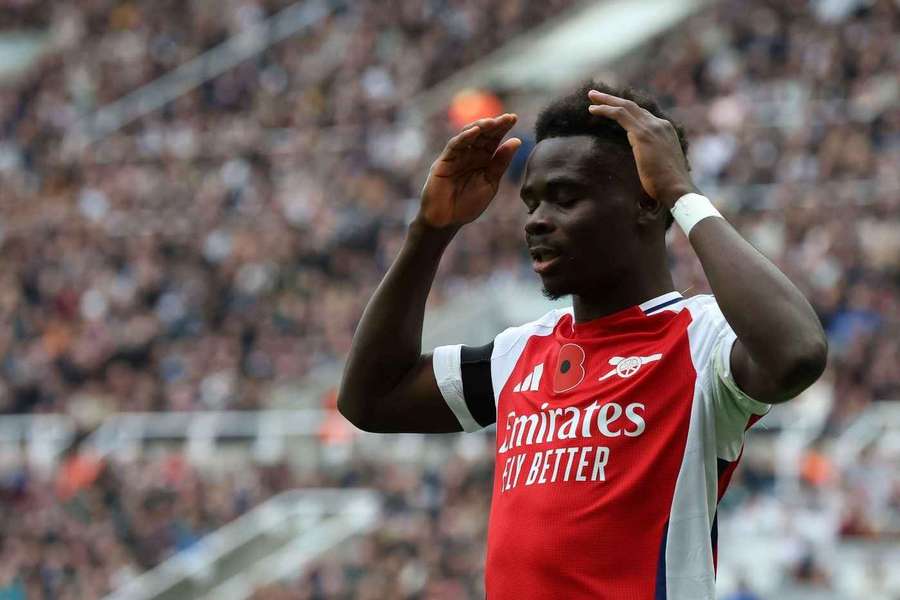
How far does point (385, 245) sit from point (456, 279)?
3.21 feet


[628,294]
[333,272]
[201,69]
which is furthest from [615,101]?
[201,69]

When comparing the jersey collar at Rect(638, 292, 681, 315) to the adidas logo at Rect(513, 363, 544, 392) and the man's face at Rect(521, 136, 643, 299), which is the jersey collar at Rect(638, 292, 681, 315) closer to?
the man's face at Rect(521, 136, 643, 299)

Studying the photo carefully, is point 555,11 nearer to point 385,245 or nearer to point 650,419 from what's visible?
point 385,245

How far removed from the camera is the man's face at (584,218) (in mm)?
3531

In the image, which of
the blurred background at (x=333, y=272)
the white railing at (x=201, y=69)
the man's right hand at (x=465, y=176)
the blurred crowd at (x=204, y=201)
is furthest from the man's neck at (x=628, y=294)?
the white railing at (x=201, y=69)

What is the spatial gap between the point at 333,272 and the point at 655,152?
15.1 metres

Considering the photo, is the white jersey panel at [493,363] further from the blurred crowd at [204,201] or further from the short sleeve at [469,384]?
the blurred crowd at [204,201]

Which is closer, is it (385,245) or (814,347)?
(814,347)

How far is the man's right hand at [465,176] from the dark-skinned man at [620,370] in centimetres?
2

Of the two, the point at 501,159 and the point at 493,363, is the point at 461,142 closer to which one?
the point at 501,159

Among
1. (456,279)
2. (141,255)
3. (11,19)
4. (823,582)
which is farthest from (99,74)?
(823,582)

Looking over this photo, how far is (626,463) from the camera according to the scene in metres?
3.41

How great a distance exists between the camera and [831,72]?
60.2 ft

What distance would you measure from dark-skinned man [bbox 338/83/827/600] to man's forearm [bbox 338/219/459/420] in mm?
124
